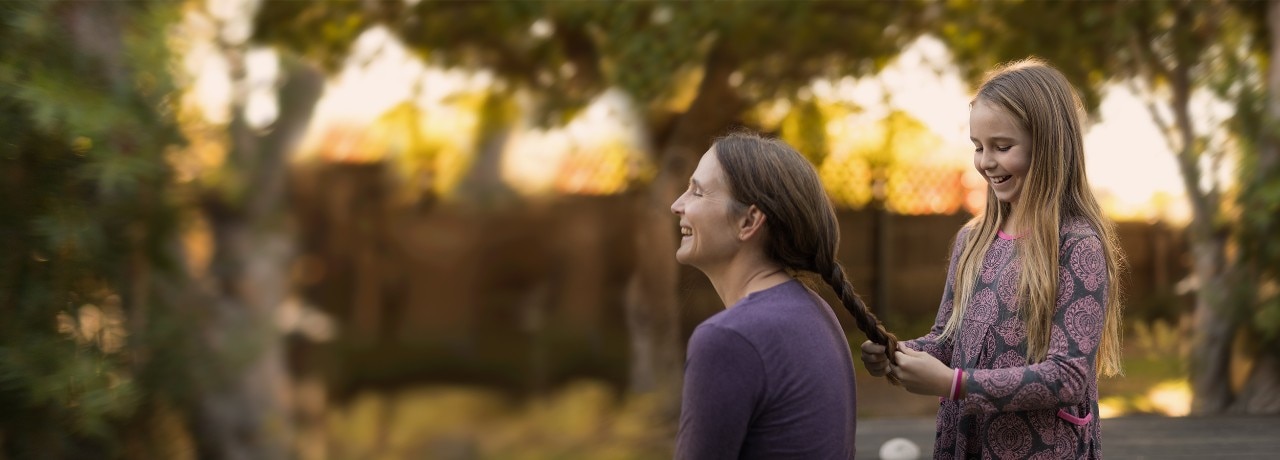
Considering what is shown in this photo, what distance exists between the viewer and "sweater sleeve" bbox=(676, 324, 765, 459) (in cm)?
116

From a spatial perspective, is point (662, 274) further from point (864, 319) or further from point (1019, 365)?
point (864, 319)

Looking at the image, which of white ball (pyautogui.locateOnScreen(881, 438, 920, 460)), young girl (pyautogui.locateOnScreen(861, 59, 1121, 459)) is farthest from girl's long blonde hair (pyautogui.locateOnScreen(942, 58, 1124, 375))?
white ball (pyautogui.locateOnScreen(881, 438, 920, 460))

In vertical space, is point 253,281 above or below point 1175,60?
below

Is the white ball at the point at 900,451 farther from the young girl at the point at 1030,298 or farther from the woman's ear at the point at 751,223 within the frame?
the woman's ear at the point at 751,223

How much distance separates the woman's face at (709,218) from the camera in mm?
1308

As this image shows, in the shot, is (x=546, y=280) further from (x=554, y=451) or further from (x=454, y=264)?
(x=554, y=451)

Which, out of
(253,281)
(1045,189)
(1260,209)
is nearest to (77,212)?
(253,281)

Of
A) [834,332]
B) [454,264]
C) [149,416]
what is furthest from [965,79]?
[834,332]

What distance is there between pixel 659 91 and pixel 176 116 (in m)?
1.92

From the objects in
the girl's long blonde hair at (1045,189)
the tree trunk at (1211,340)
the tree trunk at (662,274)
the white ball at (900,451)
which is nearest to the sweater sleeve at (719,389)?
the girl's long blonde hair at (1045,189)

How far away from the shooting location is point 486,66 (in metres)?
5.30

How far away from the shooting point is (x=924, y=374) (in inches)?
54.8

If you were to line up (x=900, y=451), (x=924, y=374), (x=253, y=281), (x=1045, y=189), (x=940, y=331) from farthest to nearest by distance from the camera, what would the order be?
(x=253, y=281), (x=900, y=451), (x=940, y=331), (x=1045, y=189), (x=924, y=374)

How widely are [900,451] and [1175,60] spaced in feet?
10.2
